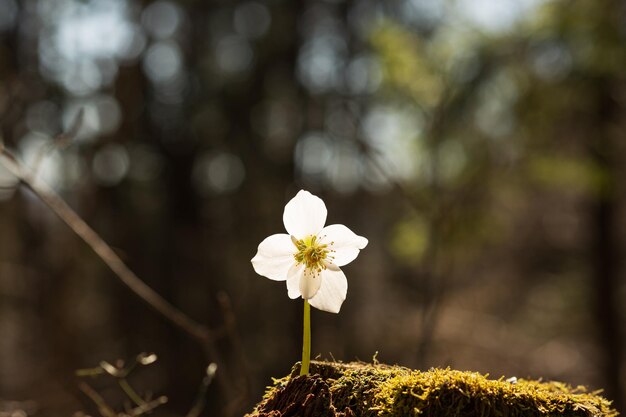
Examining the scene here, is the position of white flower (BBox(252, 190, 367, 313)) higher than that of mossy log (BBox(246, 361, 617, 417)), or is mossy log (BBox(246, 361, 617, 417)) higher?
white flower (BBox(252, 190, 367, 313))

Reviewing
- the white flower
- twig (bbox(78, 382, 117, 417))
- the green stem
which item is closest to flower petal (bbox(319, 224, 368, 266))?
the white flower

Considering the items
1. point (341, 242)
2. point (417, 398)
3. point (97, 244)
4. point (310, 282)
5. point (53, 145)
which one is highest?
point (53, 145)

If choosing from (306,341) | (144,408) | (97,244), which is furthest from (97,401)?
(306,341)

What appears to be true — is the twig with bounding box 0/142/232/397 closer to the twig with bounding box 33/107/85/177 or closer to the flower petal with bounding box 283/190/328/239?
the twig with bounding box 33/107/85/177

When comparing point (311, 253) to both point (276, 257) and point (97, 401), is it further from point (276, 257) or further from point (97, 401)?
point (97, 401)

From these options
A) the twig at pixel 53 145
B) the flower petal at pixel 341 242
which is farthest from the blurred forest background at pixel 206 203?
the flower petal at pixel 341 242

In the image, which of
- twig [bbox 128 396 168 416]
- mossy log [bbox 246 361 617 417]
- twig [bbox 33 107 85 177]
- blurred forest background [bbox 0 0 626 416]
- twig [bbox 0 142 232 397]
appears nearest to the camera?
mossy log [bbox 246 361 617 417]
